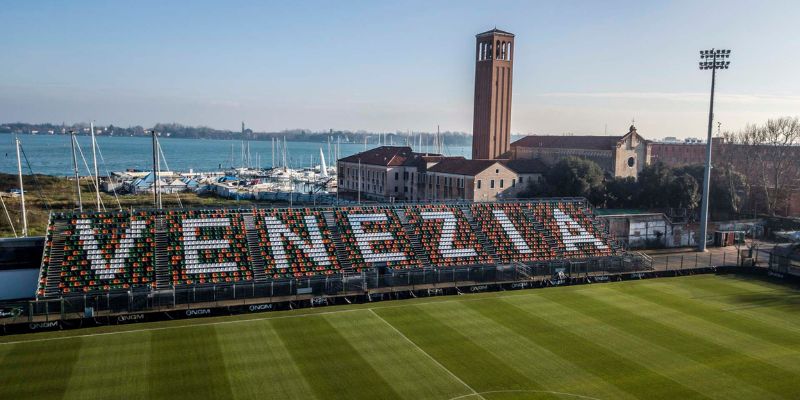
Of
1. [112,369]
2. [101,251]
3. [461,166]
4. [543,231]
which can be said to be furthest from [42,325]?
[461,166]

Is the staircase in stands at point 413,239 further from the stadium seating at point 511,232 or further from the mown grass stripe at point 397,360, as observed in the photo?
the mown grass stripe at point 397,360

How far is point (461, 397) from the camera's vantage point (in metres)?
24.8

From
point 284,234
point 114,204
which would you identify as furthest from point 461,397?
point 114,204

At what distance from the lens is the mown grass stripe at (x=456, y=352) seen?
86.8ft

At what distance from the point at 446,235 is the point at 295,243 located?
12.5 meters

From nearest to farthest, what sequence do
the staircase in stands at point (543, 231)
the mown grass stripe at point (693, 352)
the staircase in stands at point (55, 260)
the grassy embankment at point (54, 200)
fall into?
the mown grass stripe at point (693, 352) → the staircase in stands at point (55, 260) → the staircase in stands at point (543, 231) → the grassy embankment at point (54, 200)

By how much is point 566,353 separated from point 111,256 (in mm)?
28904

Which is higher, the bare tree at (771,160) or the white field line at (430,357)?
the bare tree at (771,160)

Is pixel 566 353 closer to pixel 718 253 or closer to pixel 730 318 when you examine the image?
pixel 730 318

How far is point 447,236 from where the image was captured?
163 feet

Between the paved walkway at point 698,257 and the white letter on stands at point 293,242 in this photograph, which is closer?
the white letter on stands at point 293,242

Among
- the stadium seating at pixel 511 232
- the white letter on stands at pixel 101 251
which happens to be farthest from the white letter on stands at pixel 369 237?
the white letter on stands at pixel 101 251

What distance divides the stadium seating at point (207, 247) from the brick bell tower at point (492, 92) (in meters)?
55.8

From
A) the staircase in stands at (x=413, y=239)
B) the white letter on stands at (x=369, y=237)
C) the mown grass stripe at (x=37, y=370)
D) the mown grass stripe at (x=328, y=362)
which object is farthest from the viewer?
the staircase in stands at (x=413, y=239)
